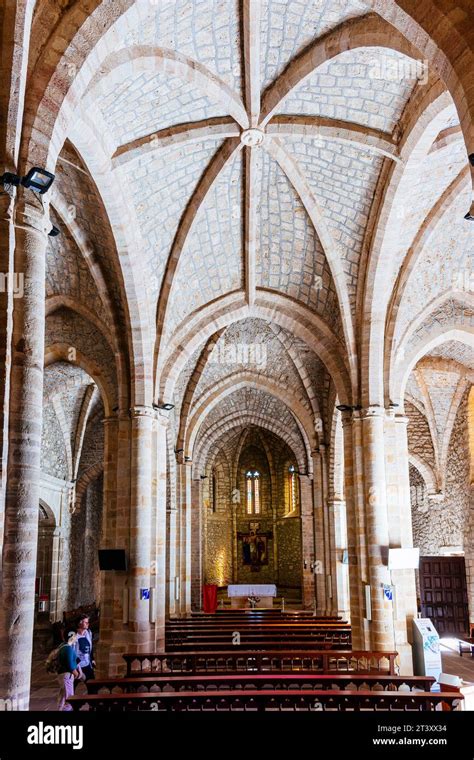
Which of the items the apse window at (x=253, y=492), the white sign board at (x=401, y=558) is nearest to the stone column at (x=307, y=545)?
the apse window at (x=253, y=492)

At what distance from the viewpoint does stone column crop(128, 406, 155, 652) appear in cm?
1238

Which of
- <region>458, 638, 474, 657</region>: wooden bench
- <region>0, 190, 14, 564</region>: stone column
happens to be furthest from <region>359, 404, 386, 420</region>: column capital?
<region>0, 190, 14, 564</region>: stone column

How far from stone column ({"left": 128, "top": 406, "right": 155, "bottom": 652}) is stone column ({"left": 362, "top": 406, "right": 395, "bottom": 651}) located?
14.6 feet

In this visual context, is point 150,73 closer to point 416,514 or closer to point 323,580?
point 323,580

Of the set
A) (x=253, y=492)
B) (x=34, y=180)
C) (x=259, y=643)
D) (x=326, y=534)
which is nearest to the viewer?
(x=34, y=180)

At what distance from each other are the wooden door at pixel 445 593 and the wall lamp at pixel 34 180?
18.6 m

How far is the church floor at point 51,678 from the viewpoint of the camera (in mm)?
10922

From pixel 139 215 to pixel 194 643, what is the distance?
8427mm

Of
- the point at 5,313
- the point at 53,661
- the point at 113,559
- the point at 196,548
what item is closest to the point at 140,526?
the point at 113,559

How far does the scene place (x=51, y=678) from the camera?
13453mm

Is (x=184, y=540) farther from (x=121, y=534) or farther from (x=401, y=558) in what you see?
(x=401, y=558)

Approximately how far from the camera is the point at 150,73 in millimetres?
9484

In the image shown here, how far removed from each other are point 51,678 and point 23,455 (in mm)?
9896

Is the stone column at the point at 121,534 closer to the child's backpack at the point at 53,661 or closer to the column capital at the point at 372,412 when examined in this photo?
the child's backpack at the point at 53,661
